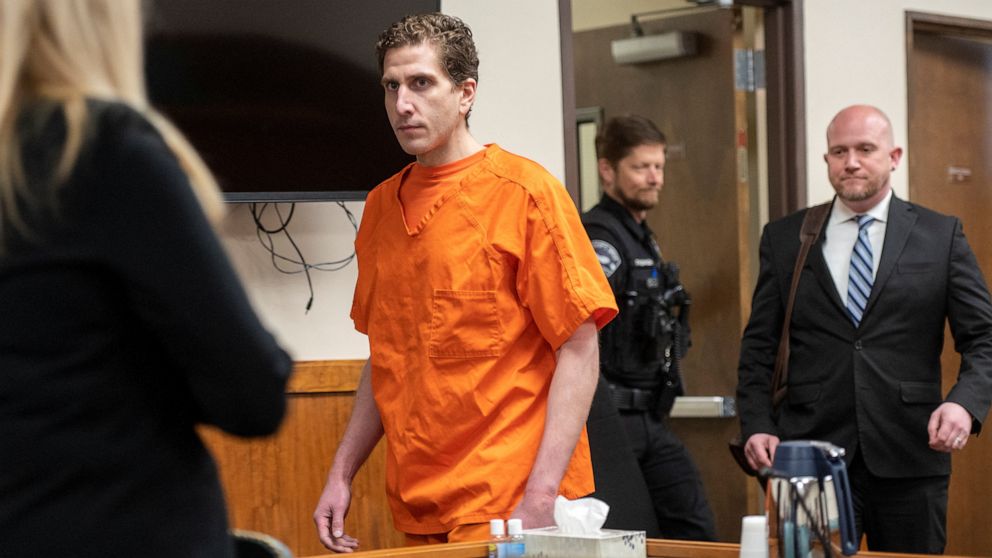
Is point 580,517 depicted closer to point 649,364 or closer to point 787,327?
point 787,327

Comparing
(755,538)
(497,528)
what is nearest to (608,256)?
(497,528)

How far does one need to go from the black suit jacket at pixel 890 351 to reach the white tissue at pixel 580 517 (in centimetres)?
170

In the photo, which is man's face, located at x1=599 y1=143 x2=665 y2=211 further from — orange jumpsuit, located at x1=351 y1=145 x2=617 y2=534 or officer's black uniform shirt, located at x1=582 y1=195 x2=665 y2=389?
orange jumpsuit, located at x1=351 y1=145 x2=617 y2=534

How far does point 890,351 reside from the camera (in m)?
3.67

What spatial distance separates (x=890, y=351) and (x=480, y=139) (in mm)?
1367

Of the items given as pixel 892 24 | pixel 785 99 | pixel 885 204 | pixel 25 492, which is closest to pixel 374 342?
pixel 25 492

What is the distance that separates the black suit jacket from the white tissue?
66.8 inches

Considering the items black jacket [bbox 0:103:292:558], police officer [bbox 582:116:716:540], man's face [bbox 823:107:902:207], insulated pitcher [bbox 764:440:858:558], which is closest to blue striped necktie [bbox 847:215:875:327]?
man's face [bbox 823:107:902:207]

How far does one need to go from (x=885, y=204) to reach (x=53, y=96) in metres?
3.08

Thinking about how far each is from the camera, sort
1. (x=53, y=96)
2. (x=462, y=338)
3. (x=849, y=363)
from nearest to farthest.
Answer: (x=53, y=96) → (x=462, y=338) → (x=849, y=363)

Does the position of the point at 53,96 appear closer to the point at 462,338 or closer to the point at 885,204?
the point at 462,338

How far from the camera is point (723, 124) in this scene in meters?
5.41

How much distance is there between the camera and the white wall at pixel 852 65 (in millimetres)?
5297

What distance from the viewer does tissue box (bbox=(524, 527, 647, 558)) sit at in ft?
6.68
